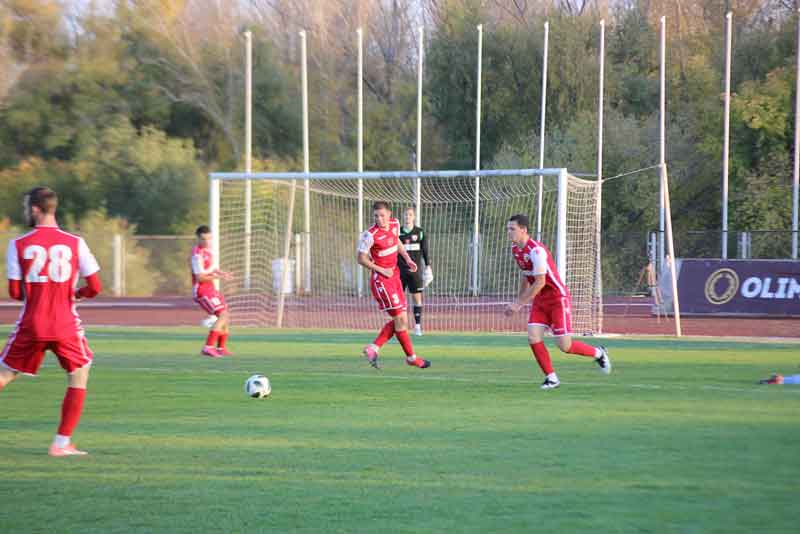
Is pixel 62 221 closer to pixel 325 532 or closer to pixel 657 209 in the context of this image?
pixel 657 209

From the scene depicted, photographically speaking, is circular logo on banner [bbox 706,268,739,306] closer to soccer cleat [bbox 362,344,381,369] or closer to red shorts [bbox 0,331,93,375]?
soccer cleat [bbox 362,344,381,369]

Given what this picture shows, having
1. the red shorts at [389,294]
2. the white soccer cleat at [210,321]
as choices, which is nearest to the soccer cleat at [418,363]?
the red shorts at [389,294]

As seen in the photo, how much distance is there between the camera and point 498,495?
6.33 m

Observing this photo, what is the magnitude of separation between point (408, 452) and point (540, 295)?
425cm

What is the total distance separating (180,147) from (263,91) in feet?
20.0

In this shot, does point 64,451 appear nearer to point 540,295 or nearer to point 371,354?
point 540,295

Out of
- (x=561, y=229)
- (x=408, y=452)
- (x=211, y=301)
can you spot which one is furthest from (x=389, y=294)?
(x=561, y=229)

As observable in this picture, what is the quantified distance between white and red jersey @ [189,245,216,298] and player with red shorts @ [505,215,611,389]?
18.6 feet

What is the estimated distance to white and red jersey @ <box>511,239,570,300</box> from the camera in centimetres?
1129

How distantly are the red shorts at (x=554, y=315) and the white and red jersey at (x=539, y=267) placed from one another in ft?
0.19

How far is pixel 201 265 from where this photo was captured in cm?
1559

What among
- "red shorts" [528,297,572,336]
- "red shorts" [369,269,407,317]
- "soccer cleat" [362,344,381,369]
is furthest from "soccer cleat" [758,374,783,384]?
"soccer cleat" [362,344,381,369]

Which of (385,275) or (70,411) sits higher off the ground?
(385,275)

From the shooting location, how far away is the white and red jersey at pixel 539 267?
1129 cm
